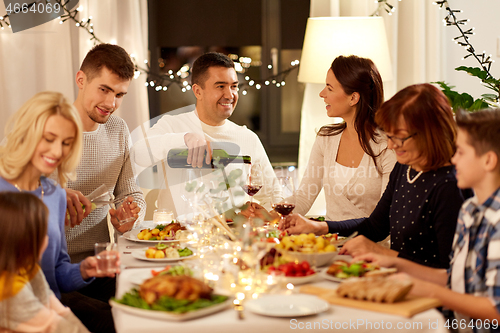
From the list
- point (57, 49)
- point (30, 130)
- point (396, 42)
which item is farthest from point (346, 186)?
point (57, 49)

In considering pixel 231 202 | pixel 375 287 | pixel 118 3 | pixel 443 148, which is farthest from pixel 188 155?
pixel 118 3

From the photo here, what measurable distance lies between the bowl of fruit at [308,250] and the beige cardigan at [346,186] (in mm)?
930

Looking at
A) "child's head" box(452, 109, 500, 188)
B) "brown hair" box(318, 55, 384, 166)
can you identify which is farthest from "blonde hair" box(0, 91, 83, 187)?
"brown hair" box(318, 55, 384, 166)

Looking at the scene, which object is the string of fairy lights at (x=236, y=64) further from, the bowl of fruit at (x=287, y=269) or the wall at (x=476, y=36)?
the bowl of fruit at (x=287, y=269)

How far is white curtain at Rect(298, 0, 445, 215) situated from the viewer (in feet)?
12.1

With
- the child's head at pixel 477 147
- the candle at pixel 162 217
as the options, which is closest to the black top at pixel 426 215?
the child's head at pixel 477 147

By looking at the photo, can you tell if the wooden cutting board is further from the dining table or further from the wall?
the wall

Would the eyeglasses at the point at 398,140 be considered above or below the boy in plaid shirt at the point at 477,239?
above

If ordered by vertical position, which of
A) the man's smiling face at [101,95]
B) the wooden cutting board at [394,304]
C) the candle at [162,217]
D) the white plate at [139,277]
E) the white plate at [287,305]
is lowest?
the candle at [162,217]

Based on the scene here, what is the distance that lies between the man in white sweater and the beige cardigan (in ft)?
0.92

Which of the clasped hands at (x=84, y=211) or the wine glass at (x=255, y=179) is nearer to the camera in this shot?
the clasped hands at (x=84, y=211)

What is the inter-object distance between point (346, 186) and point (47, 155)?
1.42m

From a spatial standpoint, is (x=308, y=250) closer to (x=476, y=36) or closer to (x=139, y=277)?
(x=139, y=277)

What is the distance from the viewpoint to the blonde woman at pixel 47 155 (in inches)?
57.0
